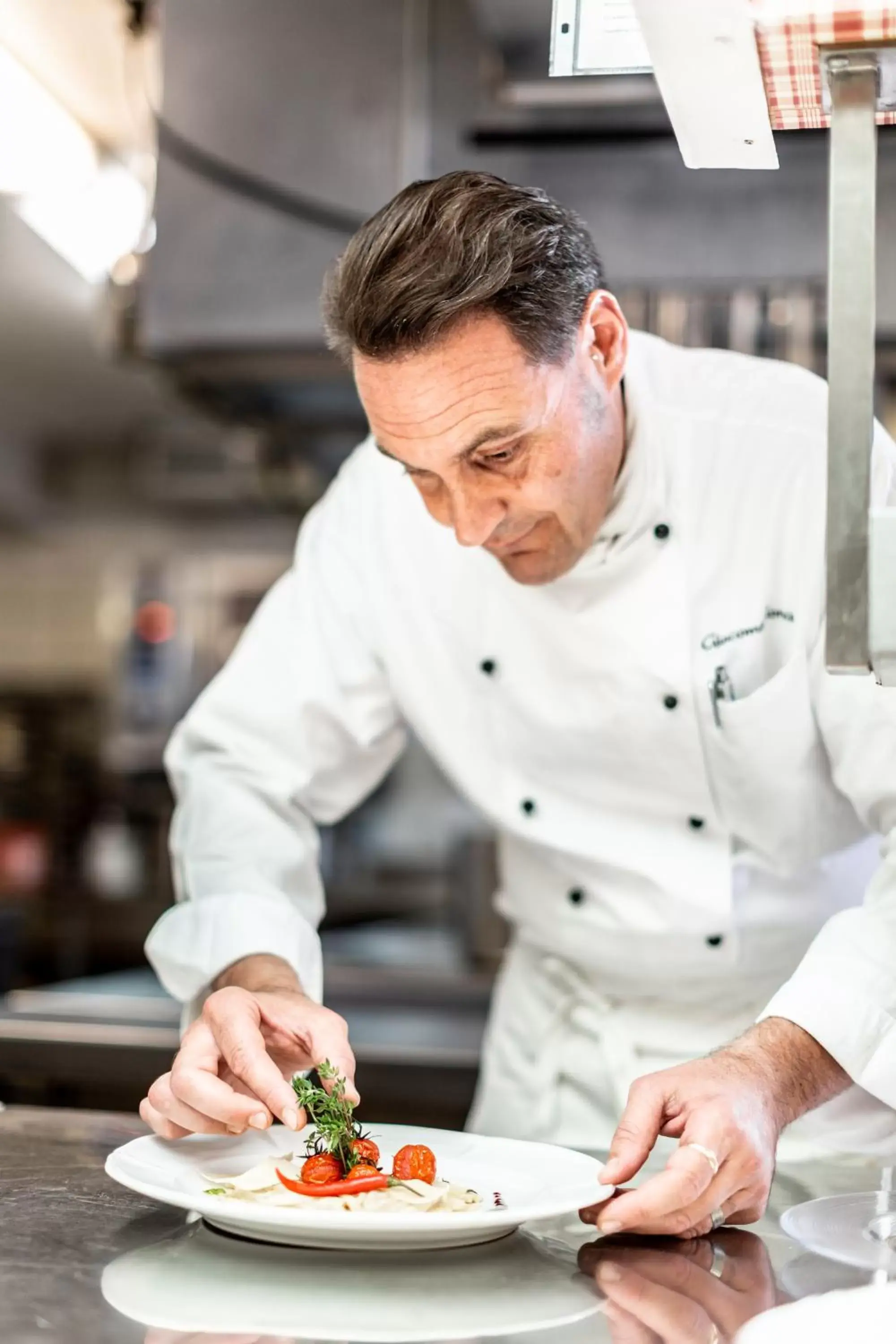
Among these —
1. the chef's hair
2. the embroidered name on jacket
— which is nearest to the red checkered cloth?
the chef's hair

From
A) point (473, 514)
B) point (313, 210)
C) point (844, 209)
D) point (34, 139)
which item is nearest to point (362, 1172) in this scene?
point (473, 514)

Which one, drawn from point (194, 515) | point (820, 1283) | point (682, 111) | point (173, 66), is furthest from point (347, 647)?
point (194, 515)

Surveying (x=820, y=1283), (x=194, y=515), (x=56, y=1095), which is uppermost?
(x=194, y=515)

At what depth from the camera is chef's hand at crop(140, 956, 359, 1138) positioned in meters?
1.11

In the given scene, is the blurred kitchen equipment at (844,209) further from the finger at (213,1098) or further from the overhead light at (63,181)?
the overhead light at (63,181)

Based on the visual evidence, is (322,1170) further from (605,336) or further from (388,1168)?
(605,336)

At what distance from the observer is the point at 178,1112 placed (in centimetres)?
115

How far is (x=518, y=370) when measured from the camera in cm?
131

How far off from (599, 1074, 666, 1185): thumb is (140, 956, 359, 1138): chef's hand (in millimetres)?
208

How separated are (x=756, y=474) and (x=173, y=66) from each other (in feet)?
4.13

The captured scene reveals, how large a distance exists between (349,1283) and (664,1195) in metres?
0.22

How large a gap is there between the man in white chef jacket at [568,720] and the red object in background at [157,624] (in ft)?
15.9

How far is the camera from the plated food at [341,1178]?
98cm

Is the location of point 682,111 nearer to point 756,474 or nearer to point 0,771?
point 756,474
